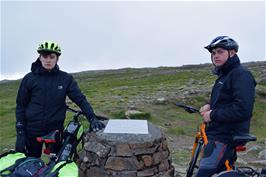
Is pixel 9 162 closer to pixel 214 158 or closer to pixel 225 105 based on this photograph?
pixel 214 158

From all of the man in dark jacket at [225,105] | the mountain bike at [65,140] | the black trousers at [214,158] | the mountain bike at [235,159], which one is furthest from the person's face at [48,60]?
the black trousers at [214,158]

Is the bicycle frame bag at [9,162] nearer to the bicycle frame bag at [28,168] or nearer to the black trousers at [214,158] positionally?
the bicycle frame bag at [28,168]

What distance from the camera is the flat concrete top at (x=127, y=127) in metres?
7.77

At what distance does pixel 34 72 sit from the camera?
21.6 feet

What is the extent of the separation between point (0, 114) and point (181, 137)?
11.6 meters

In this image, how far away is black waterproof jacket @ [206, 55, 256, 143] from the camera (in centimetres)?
513

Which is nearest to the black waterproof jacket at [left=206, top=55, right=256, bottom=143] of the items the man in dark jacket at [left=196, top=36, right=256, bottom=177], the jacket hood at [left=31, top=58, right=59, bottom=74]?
the man in dark jacket at [left=196, top=36, right=256, bottom=177]

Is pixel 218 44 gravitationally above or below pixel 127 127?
above

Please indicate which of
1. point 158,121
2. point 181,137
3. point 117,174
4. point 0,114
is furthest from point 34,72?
point 0,114

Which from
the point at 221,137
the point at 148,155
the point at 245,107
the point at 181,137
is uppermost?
the point at 245,107

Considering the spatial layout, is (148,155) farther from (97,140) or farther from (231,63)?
(231,63)

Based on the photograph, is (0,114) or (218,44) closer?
(218,44)

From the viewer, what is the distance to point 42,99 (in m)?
6.47

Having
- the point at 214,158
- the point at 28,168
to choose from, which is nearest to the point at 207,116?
the point at 214,158
